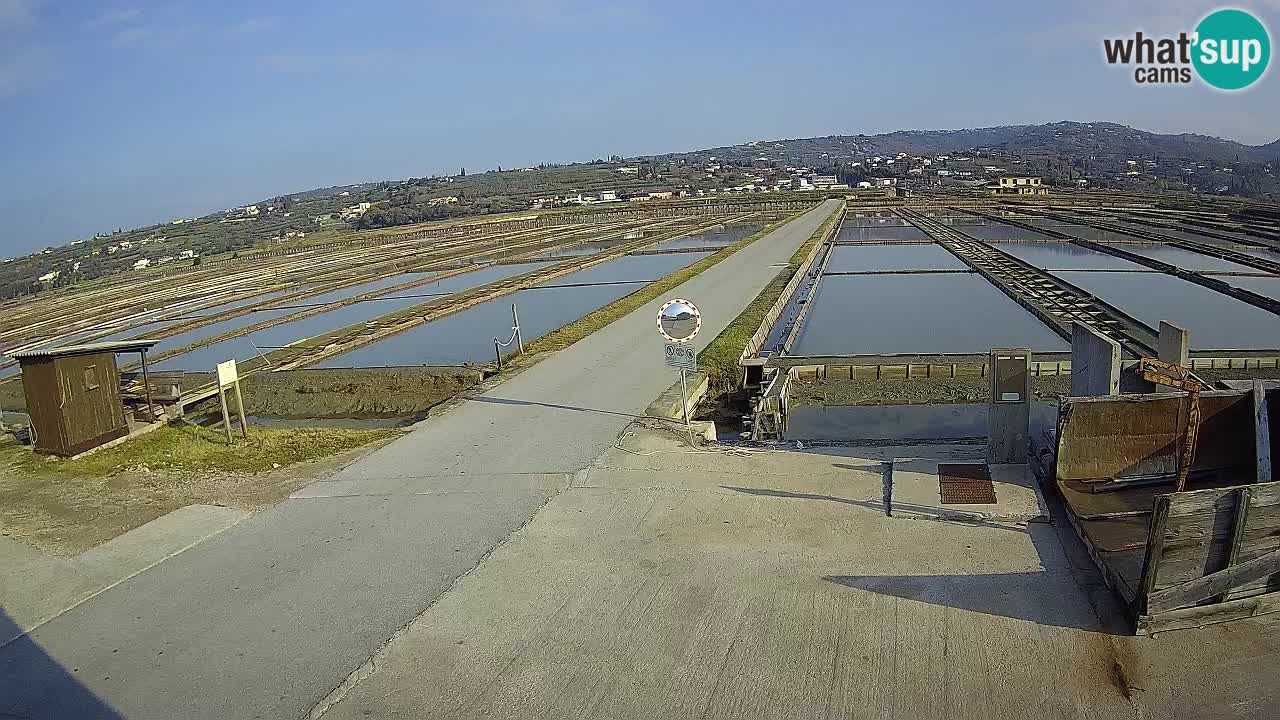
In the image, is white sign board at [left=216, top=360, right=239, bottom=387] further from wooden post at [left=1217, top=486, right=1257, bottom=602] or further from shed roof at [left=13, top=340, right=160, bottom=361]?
wooden post at [left=1217, top=486, right=1257, bottom=602]

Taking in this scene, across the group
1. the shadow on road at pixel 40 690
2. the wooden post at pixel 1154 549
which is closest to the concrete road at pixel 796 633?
the wooden post at pixel 1154 549

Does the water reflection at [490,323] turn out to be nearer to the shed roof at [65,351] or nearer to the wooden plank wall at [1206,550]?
the shed roof at [65,351]

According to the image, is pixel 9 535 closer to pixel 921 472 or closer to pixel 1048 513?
pixel 921 472

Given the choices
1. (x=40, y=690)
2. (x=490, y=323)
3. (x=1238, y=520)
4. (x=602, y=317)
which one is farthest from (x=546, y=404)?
(x=490, y=323)

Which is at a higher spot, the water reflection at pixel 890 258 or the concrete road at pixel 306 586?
the concrete road at pixel 306 586

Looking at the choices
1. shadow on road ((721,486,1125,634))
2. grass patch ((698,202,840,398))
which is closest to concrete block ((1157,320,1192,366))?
shadow on road ((721,486,1125,634))

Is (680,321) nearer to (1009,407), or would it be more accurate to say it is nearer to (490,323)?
(1009,407)

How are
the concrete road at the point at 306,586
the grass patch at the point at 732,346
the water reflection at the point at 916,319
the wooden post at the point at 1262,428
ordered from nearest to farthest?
the concrete road at the point at 306,586
the wooden post at the point at 1262,428
the grass patch at the point at 732,346
the water reflection at the point at 916,319
